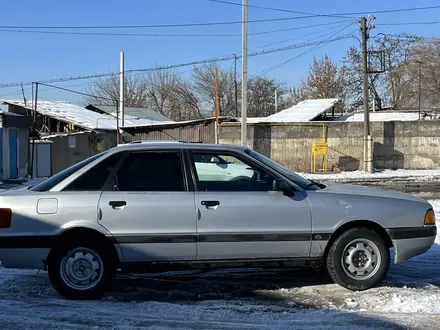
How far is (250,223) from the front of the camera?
5.10 m

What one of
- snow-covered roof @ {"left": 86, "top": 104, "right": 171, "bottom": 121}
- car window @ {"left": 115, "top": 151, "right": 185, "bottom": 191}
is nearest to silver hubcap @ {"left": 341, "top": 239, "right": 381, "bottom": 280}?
car window @ {"left": 115, "top": 151, "right": 185, "bottom": 191}

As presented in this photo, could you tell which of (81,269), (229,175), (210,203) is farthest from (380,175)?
(81,269)

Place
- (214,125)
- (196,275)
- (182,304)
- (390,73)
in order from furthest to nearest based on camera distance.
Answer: (390,73) < (214,125) < (196,275) < (182,304)

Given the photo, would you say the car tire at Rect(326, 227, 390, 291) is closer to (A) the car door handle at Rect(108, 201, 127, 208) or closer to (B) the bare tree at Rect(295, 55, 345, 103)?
(A) the car door handle at Rect(108, 201, 127, 208)

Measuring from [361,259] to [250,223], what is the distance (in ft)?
4.18

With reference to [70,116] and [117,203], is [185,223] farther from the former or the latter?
[70,116]

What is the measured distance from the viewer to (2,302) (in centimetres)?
504

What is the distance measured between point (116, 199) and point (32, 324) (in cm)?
139

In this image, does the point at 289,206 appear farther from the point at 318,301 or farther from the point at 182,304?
the point at 182,304

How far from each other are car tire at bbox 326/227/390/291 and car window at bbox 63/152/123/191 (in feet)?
8.19

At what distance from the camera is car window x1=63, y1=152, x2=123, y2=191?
16.8 ft

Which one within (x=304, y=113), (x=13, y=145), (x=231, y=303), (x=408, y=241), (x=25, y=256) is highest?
(x=304, y=113)

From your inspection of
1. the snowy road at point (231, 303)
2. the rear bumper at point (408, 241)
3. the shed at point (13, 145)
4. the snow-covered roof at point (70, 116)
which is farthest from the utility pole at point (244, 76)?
the rear bumper at point (408, 241)

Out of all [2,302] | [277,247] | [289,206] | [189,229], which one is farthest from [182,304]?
[2,302]
